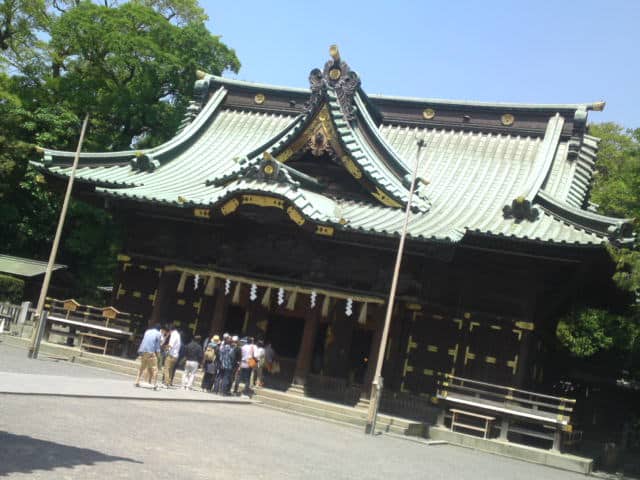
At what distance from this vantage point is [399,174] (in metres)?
26.1

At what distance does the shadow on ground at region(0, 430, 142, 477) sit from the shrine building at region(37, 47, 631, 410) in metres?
13.9

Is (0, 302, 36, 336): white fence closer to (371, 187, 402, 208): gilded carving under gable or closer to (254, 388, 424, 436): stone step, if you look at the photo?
(254, 388, 424, 436): stone step

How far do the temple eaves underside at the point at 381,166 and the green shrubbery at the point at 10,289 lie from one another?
1005 cm

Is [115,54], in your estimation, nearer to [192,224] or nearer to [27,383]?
[192,224]

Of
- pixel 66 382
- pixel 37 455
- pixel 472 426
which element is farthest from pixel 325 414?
pixel 37 455

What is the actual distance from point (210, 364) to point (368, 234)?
21.7ft

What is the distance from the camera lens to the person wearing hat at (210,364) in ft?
74.2

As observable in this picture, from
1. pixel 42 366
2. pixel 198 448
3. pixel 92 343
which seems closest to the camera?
pixel 198 448

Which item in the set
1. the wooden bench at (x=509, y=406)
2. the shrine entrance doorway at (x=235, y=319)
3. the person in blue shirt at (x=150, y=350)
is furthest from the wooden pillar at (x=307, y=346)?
the person in blue shirt at (x=150, y=350)

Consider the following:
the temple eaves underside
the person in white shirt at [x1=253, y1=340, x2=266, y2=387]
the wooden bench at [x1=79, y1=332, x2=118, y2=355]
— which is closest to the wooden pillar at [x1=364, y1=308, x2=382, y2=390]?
the temple eaves underside

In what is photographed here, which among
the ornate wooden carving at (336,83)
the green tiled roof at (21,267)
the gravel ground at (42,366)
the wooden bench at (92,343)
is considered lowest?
the gravel ground at (42,366)

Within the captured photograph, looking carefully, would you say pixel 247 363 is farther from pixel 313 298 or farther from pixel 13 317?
pixel 13 317

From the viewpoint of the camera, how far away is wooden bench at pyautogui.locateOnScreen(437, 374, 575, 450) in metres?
20.1

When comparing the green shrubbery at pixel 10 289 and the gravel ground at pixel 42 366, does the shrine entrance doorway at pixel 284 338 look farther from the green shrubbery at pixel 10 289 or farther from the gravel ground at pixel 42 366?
the green shrubbery at pixel 10 289
